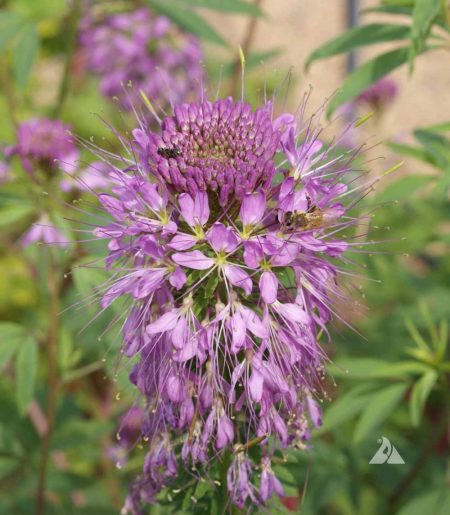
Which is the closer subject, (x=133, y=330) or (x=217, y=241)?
(x=217, y=241)

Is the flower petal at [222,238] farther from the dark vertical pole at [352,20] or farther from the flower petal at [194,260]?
the dark vertical pole at [352,20]

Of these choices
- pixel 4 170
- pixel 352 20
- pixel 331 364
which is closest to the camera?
pixel 331 364

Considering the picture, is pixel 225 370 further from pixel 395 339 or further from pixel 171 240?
pixel 395 339

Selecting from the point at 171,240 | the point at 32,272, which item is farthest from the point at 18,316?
the point at 171,240

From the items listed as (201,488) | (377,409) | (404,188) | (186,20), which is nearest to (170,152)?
(201,488)

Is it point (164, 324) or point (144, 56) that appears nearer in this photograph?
point (164, 324)

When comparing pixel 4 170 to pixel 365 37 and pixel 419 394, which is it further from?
pixel 419 394

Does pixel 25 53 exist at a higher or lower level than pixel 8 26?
lower
